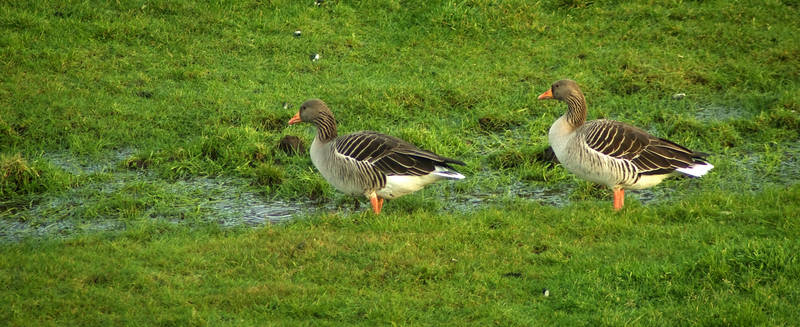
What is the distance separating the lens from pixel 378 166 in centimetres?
834

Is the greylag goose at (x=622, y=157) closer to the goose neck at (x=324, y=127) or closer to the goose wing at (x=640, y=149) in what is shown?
the goose wing at (x=640, y=149)

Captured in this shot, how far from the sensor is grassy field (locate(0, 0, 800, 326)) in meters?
6.43

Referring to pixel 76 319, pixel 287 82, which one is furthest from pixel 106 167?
pixel 76 319

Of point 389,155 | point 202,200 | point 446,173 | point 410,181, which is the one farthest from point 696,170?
point 202,200

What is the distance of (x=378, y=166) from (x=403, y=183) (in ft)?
0.96

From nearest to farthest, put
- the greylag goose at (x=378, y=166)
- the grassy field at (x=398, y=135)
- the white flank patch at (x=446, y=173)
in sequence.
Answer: the grassy field at (x=398, y=135) < the white flank patch at (x=446, y=173) < the greylag goose at (x=378, y=166)

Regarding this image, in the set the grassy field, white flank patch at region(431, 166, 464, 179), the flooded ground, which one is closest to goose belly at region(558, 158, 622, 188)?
the grassy field

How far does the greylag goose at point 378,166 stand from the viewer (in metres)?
8.31

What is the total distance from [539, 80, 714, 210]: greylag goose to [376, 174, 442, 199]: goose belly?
1.40 metres

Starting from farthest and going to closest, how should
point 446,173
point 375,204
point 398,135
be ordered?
point 398,135 → point 375,204 → point 446,173

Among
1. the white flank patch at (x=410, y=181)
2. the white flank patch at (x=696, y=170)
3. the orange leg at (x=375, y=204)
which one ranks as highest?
the white flank patch at (x=696, y=170)

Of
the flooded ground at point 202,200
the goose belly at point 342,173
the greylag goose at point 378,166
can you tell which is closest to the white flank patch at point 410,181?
the greylag goose at point 378,166

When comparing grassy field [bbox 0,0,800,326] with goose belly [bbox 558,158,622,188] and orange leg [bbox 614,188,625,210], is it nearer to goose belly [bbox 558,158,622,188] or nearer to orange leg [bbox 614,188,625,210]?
orange leg [bbox 614,188,625,210]

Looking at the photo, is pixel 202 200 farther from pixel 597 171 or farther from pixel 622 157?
pixel 622 157
